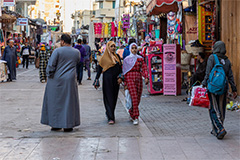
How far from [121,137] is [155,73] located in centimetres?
686

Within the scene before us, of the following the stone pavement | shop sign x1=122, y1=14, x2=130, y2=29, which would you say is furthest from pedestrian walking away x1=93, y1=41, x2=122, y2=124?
shop sign x1=122, y1=14, x2=130, y2=29

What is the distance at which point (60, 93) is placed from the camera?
7961 mm

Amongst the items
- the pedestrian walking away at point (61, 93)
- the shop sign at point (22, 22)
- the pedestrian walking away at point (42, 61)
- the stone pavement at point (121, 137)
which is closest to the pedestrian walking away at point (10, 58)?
the pedestrian walking away at point (42, 61)

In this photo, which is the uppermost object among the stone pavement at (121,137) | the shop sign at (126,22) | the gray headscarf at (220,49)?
the shop sign at (126,22)

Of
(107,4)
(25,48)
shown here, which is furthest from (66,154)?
(107,4)

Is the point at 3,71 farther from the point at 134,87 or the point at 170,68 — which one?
the point at 134,87

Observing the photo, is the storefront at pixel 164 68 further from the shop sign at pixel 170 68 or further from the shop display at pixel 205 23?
the shop display at pixel 205 23

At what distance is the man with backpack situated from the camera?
712 centimetres

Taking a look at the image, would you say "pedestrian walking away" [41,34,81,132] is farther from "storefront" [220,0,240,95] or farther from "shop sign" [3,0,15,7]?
"shop sign" [3,0,15,7]

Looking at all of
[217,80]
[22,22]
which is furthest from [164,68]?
[22,22]

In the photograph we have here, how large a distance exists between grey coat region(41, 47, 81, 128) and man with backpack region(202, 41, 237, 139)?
7.68ft

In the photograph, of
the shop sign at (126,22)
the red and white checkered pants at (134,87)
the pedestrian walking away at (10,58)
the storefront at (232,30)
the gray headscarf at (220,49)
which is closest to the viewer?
the gray headscarf at (220,49)

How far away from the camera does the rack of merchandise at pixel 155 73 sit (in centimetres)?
1392

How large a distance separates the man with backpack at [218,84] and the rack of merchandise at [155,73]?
6.56 meters
